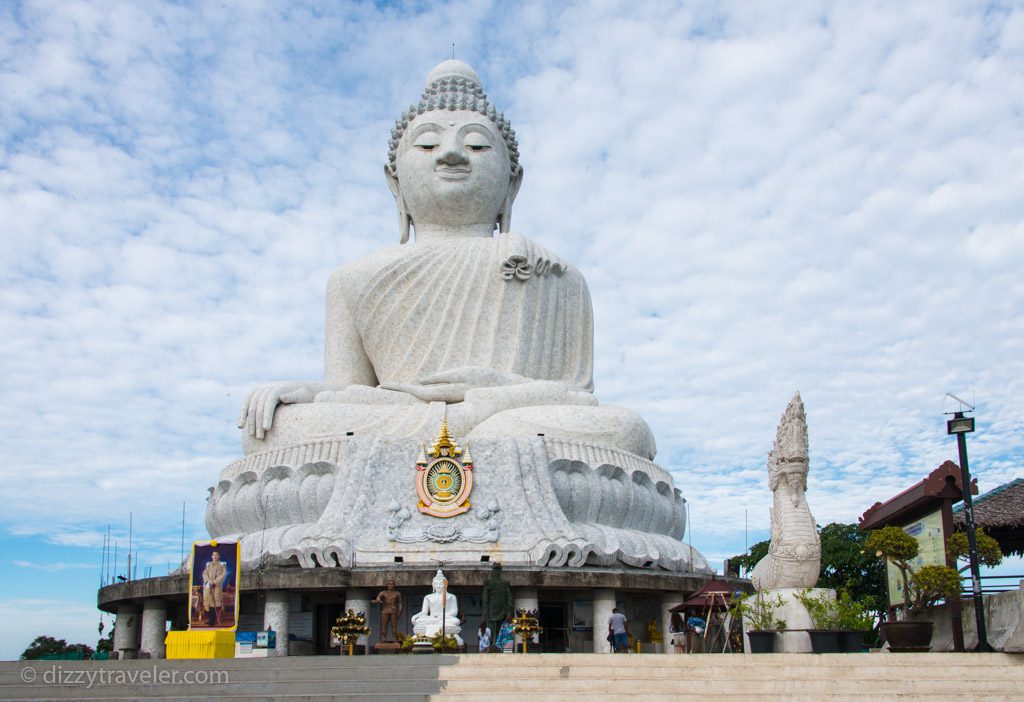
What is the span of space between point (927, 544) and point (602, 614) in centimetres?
432

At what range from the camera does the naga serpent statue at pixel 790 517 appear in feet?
35.5

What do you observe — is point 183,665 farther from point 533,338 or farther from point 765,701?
point 533,338

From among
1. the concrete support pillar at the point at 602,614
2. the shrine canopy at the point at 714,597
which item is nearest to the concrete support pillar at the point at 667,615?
the concrete support pillar at the point at 602,614

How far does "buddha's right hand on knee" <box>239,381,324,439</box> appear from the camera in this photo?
1656 cm

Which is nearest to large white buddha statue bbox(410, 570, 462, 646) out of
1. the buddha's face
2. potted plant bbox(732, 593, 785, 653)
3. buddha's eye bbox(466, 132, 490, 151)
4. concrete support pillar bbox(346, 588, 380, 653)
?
concrete support pillar bbox(346, 588, 380, 653)

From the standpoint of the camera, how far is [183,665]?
920 cm

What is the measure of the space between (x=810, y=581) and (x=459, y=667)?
13.1 feet

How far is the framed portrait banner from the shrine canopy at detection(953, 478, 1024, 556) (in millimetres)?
8374

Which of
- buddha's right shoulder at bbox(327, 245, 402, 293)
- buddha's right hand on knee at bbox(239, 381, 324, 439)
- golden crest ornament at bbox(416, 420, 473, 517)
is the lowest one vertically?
golden crest ornament at bbox(416, 420, 473, 517)

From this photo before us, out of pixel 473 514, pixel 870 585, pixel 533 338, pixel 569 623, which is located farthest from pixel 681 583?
pixel 870 585

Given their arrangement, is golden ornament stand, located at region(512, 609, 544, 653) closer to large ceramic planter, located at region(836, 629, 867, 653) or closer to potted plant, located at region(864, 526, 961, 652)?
large ceramic planter, located at region(836, 629, 867, 653)

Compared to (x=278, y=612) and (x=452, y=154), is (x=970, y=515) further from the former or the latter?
(x=452, y=154)

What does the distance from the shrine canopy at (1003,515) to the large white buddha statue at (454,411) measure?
4255mm

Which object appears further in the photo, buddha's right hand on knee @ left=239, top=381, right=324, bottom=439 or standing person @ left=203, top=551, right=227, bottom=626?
buddha's right hand on knee @ left=239, top=381, right=324, bottom=439
